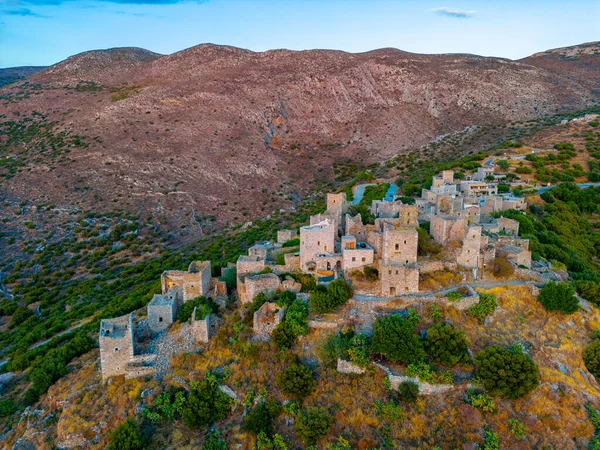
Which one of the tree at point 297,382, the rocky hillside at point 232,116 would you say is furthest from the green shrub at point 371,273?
the rocky hillside at point 232,116

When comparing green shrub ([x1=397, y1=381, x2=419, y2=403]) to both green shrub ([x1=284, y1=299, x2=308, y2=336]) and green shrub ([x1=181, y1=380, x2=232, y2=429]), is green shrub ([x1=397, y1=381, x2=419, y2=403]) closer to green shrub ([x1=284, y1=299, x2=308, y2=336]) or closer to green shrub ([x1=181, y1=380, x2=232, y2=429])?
green shrub ([x1=284, y1=299, x2=308, y2=336])

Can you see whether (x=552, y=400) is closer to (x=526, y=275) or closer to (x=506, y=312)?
(x=506, y=312)

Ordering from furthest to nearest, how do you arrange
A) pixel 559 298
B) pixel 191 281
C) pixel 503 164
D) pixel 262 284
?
1. pixel 503 164
2. pixel 191 281
3. pixel 262 284
4. pixel 559 298

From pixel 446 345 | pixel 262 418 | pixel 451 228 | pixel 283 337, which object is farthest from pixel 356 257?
pixel 262 418

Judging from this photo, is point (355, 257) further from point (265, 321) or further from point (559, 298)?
point (559, 298)

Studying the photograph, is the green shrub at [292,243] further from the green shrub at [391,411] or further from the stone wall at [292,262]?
the green shrub at [391,411]

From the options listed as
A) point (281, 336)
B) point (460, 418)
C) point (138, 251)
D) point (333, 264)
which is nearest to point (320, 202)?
point (138, 251)
